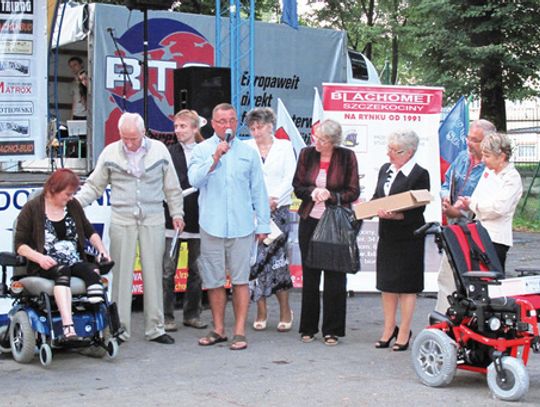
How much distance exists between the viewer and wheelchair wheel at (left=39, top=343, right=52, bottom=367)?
663cm

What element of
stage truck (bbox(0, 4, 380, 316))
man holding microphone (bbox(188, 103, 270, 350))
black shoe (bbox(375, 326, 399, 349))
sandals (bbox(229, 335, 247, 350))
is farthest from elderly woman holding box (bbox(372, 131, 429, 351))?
stage truck (bbox(0, 4, 380, 316))

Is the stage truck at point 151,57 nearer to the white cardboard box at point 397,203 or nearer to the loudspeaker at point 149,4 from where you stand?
the loudspeaker at point 149,4

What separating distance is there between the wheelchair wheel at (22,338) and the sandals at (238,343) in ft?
4.93

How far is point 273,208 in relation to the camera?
328 inches

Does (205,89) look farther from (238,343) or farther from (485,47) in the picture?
(485,47)

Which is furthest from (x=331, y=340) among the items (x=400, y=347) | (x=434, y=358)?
(x=434, y=358)

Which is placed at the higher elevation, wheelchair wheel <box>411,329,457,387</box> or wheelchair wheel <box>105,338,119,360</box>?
wheelchair wheel <box>411,329,457,387</box>

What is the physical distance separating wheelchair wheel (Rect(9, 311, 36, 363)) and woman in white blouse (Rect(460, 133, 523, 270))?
3.20 meters

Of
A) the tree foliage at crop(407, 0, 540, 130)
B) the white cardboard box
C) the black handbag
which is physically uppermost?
the tree foliage at crop(407, 0, 540, 130)

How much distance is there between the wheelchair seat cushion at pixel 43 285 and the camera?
22.0 feet

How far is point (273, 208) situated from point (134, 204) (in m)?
1.32

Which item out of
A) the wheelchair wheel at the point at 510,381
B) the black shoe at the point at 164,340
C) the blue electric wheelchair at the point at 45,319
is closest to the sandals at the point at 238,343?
the black shoe at the point at 164,340

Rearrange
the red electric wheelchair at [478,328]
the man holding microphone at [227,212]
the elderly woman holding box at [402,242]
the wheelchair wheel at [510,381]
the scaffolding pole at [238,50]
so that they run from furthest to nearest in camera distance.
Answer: the scaffolding pole at [238,50]
the man holding microphone at [227,212]
the elderly woman holding box at [402,242]
the red electric wheelchair at [478,328]
the wheelchair wheel at [510,381]

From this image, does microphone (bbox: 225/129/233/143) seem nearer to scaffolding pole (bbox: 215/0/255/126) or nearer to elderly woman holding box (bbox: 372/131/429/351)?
elderly woman holding box (bbox: 372/131/429/351)
